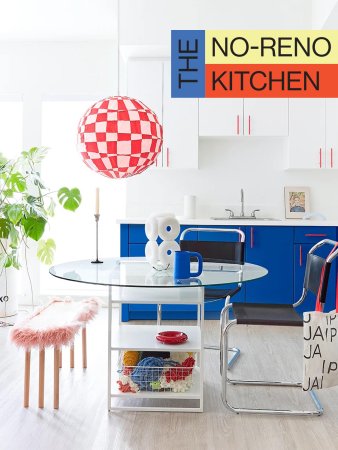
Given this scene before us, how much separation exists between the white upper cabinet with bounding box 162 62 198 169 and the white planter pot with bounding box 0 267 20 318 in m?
1.69

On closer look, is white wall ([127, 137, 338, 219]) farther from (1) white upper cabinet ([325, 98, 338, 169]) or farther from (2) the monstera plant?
(2) the monstera plant

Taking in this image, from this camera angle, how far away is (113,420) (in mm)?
2451

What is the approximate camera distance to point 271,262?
4.43 meters

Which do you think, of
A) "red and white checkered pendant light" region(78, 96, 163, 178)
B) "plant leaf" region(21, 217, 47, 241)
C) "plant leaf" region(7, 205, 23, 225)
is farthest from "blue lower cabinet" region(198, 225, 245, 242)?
"red and white checkered pendant light" region(78, 96, 163, 178)

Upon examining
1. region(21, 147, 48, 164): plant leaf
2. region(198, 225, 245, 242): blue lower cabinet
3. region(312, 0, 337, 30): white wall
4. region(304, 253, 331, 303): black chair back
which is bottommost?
region(304, 253, 331, 303): black chair back

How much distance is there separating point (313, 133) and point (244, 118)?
626mm

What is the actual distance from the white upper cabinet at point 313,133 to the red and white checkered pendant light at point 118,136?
2.56 m

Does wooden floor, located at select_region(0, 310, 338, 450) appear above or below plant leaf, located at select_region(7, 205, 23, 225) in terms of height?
below

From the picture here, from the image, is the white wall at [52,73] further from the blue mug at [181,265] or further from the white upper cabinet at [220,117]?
the blue mug at [181,265]

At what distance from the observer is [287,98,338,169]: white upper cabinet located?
4672mm

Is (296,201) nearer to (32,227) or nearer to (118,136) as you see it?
(32,227)

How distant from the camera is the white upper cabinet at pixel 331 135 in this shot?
4652 mm

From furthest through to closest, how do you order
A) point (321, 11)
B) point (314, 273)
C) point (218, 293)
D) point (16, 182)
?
point (16, 182)
point (321, 11)
point (218, 293)
point (314, 273)

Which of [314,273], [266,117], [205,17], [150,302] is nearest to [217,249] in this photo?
[314,273]
